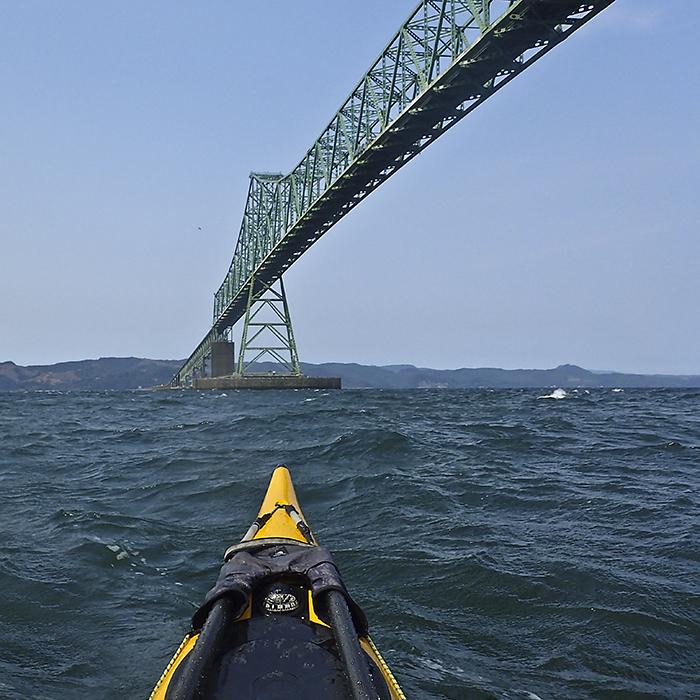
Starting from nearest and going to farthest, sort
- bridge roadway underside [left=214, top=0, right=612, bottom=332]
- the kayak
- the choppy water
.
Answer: the kayak
the choppy water
bridge roadway underside [left=214, top=0, right=612, bottom=332]

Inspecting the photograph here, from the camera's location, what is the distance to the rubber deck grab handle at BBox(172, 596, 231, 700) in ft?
A: 7.30

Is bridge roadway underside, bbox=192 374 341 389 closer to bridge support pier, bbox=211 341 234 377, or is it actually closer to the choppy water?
bridge support pier, bbox=211 341 234 377

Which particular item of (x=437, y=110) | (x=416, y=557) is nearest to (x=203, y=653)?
(x=416, y=557)

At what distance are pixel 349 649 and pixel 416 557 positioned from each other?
339 centimetres

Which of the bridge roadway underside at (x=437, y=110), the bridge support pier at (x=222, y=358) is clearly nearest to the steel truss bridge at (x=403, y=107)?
the bridge roadway underside at (x=437, y=110)

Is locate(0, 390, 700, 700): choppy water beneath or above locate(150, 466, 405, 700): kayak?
beneath

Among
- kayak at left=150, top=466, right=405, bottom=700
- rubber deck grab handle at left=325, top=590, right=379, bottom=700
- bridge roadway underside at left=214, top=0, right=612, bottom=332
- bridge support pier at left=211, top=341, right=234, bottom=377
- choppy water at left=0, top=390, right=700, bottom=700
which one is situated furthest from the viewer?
bridge support pier at left=211, top=341, right=234, bottom=377

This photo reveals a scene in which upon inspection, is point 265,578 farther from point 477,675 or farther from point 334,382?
point 334,382

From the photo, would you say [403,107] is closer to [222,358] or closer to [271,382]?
[271,382]

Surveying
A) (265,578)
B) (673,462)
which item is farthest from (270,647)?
(673,462)

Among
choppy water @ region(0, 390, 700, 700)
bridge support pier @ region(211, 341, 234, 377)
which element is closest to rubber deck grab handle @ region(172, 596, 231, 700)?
choppy water @ region(0, 390, 700, 700)

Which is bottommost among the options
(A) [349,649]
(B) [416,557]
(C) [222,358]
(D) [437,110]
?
(B) [416,557]

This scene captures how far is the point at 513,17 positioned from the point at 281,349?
41.6 meters

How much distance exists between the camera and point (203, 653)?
95.6 inches
